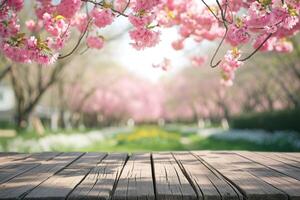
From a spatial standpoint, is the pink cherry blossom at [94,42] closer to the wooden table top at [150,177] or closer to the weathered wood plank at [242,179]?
the wooden table top at [150,177]

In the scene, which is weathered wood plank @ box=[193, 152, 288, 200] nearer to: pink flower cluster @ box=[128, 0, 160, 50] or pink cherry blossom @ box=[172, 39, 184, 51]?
pink flower cluster @ box=[128, 0, 160, 50]

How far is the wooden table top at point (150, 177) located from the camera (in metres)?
3.21

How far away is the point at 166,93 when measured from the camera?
78.8m

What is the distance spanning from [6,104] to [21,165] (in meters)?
75.9

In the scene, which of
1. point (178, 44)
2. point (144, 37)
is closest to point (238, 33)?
point (144, 37)

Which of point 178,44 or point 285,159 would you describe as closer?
point 285,159

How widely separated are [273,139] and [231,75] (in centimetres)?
1135

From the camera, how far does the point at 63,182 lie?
12.1ft

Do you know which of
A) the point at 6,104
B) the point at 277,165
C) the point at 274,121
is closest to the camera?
the point at 277,165

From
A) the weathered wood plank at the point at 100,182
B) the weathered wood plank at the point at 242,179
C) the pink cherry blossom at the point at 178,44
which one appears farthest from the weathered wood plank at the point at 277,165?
the pink cherry blossom at the point at 178,44

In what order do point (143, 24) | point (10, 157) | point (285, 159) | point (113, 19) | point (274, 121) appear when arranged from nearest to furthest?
point (285, 159)
point (10, 157)
point (143, 24)
point (113, 19)
point (274, 121)

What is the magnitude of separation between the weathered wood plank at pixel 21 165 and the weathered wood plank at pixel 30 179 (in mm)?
71

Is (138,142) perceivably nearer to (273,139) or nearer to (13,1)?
(273,139)

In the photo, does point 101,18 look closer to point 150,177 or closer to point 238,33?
point 238,33
